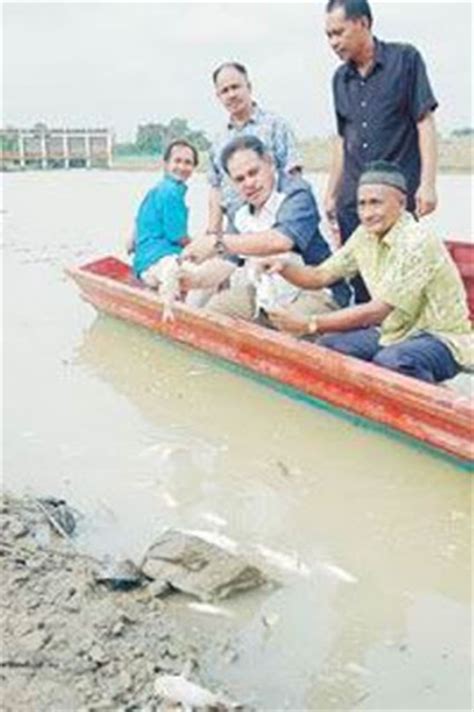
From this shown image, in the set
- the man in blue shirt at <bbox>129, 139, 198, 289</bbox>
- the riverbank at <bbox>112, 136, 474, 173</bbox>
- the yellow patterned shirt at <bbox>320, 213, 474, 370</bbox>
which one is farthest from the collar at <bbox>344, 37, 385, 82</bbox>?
the riverbank at <bbox>112, 136, 474, 173</bbox>

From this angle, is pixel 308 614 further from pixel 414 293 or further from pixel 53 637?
pixel 414 293

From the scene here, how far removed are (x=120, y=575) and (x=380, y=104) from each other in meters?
3.25

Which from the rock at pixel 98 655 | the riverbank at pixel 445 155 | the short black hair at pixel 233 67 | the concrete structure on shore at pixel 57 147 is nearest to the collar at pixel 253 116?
the short black hair at pixel 233 67

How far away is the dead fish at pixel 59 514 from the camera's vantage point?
12.7ft

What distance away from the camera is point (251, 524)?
4020 millimetres

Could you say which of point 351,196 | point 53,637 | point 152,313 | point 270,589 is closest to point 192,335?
point 152,313

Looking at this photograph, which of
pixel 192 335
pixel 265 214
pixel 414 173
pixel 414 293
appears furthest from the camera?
pixel 192 335

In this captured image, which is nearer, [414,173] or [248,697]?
[248,697]

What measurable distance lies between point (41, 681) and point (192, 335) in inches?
152

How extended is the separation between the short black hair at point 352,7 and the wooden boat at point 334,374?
1715 millimetres

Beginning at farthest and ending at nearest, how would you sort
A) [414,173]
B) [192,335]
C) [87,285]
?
[87,285], [192,335], [414,173]

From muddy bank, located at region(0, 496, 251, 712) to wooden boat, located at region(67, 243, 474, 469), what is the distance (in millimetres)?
1491

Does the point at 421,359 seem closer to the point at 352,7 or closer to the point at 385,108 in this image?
the point at 385,108

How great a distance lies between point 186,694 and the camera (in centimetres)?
252
